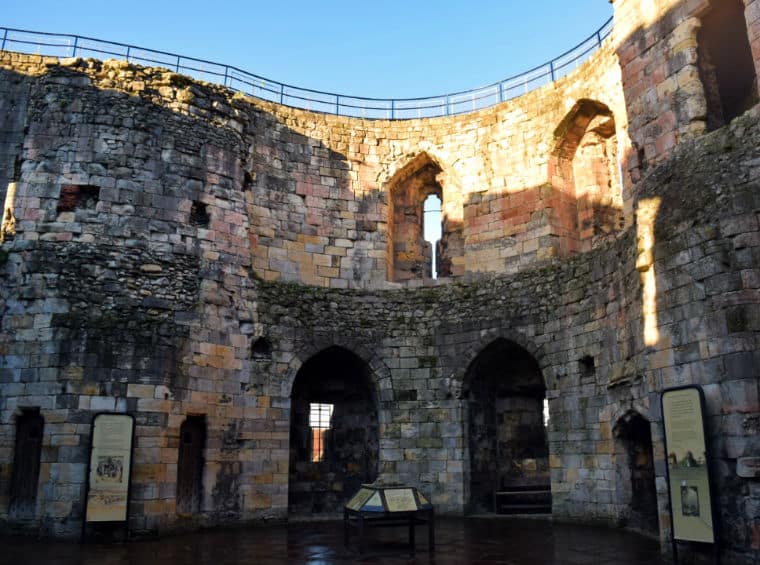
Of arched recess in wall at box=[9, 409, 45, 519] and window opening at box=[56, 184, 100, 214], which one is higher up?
window opening at box=[56, 184, 100, 214]

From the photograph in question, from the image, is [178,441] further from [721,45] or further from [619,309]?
[721,45]

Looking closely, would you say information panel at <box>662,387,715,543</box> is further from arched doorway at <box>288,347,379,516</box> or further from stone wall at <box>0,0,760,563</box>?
arched doorway at <box>288,347,379,516</box>

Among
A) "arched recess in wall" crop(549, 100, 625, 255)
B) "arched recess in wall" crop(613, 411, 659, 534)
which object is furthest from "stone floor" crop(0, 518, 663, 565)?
"arched recess in wall" crop(549, 100, 625, 255)

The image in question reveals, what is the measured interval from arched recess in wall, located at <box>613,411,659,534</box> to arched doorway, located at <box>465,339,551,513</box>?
3193mm

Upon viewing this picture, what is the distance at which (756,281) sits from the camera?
8.08 m

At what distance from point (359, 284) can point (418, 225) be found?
244 cm

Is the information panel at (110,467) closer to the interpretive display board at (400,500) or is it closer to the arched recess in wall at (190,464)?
the arched recess in wall at (190,464)

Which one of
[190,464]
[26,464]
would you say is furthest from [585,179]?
[26,464]

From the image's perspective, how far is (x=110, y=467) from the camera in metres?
11.2

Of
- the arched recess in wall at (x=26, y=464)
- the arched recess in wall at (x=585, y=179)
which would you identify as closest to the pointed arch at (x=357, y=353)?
the arched recess in wall at (x=585, y=179)

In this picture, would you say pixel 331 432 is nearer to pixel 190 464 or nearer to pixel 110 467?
pixel 190 464

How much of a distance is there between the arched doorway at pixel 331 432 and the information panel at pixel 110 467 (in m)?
4.88

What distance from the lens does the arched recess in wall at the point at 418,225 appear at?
1656cm

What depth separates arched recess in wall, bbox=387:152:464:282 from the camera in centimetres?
1656
